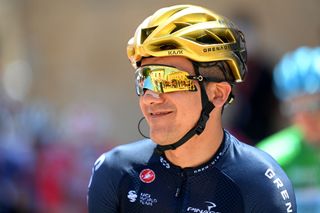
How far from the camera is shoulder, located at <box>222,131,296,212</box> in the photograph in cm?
470

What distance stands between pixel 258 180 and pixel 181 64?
0.68 metres

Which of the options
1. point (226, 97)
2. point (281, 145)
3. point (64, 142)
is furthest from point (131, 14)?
point (226, 97)

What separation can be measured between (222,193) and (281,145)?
6.75 feet

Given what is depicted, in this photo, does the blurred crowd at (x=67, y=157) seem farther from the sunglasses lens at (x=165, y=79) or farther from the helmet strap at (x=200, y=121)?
the sunglasses lens at (x=165, y=79)

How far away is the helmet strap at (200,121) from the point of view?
4777 millimetres

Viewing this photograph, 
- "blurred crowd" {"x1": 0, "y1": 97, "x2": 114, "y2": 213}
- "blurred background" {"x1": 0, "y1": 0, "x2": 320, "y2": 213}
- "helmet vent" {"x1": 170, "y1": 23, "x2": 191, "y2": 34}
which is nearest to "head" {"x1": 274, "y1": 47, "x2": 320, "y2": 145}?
"blurred background" {"x1": 0, "y1": 0, "x2": 320, "y2": 213}

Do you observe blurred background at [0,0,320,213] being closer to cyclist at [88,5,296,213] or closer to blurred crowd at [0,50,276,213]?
blurred crowd at [0,50,276,213]

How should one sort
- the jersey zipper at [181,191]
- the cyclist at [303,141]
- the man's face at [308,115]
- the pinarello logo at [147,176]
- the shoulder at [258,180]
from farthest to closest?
1. the man's face at [308,115]
2. the cyclist at [303,141]
3. the pinarello logo at [147,176]
4. the jersey zipper at [181,191]
5. the shoulder at [258,180]

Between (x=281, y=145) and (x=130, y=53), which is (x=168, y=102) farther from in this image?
(x=281, y=145)

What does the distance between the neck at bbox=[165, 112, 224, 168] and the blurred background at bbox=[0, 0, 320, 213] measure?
13.0 ft

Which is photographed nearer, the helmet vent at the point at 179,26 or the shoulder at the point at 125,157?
the helmet vent at the point at 179,26

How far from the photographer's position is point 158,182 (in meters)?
4.90

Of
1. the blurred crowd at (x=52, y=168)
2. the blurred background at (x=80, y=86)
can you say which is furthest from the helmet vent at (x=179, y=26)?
the blurred crowd at (x=52, y=168)

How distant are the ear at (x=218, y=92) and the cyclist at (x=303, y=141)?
5.78 feet
